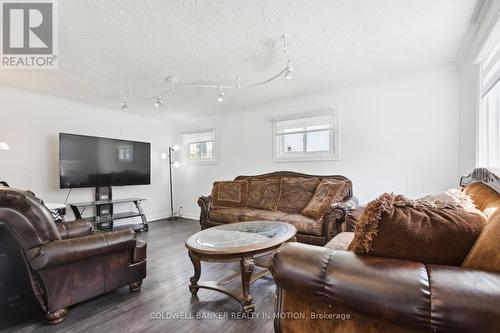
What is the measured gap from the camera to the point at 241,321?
1.72m

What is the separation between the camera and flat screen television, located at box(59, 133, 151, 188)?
3.72m

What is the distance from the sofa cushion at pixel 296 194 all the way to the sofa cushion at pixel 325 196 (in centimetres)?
15

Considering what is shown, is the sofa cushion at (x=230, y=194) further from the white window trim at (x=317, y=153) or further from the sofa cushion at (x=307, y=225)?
the sofa cushion at (x=307, y=225)

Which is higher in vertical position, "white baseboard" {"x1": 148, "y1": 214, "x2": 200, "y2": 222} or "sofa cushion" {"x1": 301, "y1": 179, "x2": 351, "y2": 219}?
"sofa cushion" {"x1": 301, "y1": 179, "x2": 351, "y2": 219}

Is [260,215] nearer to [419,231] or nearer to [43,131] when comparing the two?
[419,231]

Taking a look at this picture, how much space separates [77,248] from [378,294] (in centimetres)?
200

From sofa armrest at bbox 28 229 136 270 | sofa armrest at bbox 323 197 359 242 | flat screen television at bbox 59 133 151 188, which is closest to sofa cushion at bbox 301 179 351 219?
sofa armrest at bbox 323 197 359 242

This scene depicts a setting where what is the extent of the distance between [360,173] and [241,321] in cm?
264

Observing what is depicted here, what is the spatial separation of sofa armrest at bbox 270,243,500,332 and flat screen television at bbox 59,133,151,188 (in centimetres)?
407

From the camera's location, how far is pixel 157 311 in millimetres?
1861

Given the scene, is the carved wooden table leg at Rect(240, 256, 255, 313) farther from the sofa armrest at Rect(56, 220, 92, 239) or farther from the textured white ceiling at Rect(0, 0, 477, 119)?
the textured white ceiling at Rect(0, 0, 477, 119)

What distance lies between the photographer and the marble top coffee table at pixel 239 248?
1793 millimetres

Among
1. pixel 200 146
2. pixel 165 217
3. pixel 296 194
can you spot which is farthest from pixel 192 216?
pixel 296 194

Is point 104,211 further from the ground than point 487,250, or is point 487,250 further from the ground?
point 487,250
